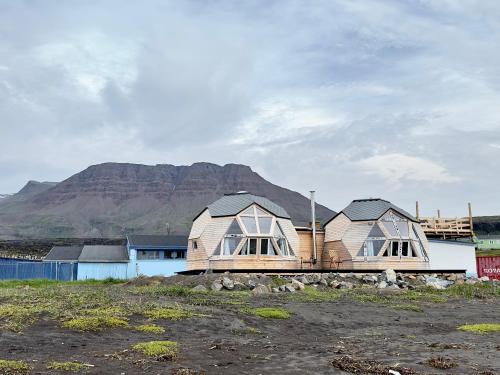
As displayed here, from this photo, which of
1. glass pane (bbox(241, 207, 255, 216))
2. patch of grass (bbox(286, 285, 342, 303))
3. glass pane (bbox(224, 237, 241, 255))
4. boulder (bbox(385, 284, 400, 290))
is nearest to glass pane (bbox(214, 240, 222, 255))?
glass pane (bbox(224, 237, 241, 255))

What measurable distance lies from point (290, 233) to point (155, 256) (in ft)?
59.5

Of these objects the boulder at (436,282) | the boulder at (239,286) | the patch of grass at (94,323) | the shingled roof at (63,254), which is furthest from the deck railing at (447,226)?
the patch of grass at (94,323)

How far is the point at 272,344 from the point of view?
13.3 metres

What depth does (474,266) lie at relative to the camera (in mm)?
46188

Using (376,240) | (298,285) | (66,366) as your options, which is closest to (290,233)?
(376,240)

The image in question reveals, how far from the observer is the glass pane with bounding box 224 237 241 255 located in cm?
3659

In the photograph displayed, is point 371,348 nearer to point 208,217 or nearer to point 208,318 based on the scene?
point 208,318

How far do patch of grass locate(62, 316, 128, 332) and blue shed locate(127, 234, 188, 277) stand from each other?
36602mm

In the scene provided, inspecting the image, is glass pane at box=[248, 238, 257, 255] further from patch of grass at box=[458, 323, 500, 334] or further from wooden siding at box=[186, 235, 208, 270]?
patch of grass at box=[458, 323, 500, 334]

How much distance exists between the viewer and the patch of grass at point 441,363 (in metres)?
10.9

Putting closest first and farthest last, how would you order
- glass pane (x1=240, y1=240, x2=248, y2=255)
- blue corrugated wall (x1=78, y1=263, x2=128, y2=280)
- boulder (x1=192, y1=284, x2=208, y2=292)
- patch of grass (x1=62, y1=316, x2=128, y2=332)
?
1. patch of grass (x1=62, y1=316, x2=128, y2=332)
2. boulder (x1=192, y1=284, x2=208, y2=292)
3. glass pane (x1=240, y1=240, x2=248, y2=255)
4. blue corrugated wall (x1=78, y1=263, x2=128, y2=280)

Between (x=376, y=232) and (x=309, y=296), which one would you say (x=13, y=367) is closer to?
(x=309, y=296)

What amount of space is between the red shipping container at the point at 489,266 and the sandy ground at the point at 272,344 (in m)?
25.9

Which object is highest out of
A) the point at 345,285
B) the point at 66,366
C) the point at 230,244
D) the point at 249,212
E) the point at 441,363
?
the point at 249,212
